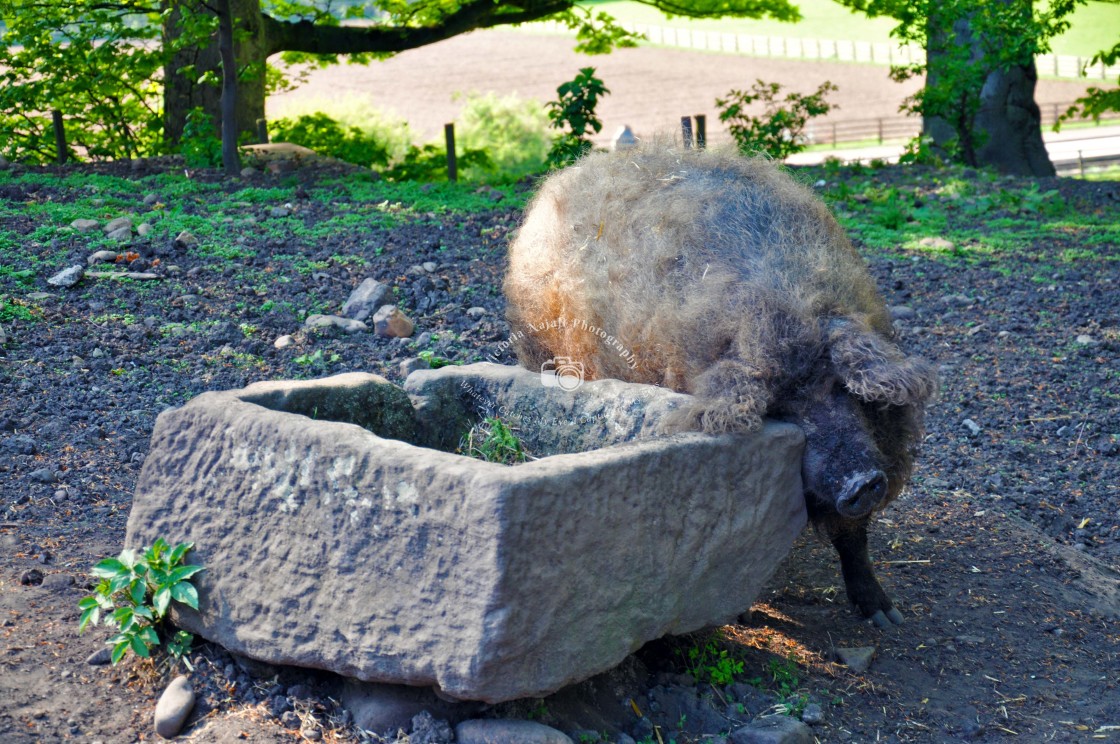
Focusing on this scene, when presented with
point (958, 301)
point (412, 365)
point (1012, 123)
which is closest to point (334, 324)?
point (412, 365)

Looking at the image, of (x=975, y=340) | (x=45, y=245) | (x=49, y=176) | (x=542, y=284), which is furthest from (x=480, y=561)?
(x=49, y=176)

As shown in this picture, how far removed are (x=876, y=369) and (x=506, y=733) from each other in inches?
66.1

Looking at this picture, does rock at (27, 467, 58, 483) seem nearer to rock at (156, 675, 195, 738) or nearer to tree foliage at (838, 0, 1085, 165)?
rock at (156, 675, 195, 738)

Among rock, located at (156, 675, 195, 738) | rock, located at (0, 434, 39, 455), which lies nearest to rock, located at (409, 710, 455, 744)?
rock, located at (156, 675, 195, 738)

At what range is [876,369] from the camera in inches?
141

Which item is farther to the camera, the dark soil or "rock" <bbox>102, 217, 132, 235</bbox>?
"rock" <bbox>102, 217, 132, 235</bbox>

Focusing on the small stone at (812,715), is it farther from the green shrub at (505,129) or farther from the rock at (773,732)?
the green shrub at (505,129)

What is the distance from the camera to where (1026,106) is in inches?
518

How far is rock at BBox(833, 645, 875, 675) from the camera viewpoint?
3.85m

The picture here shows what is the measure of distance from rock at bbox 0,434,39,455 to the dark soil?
0.03ft

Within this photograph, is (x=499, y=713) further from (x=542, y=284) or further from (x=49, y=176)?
(x=49, y=176)

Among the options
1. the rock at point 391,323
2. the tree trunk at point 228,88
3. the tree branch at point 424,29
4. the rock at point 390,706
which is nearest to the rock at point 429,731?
the rock at point 390,706

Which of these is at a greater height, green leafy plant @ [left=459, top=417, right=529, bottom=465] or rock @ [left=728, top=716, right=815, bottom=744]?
green leafy plant @ [left=459, top=417, right=529, bottom=465]

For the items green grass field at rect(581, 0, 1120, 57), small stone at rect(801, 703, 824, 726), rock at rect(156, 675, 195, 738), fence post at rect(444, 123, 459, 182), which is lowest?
small stone at rect(801, 703, 824, 726)
